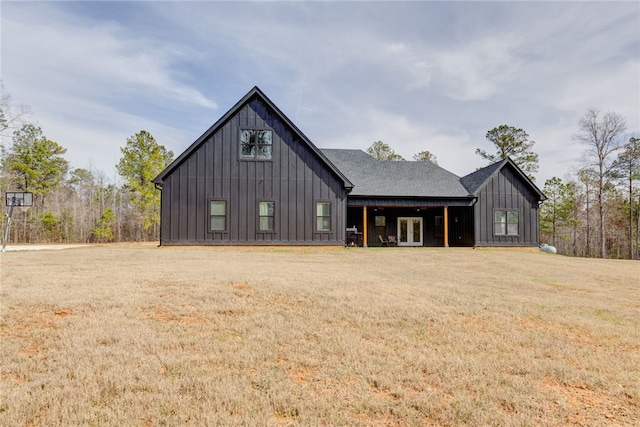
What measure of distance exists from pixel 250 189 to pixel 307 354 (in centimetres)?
1371

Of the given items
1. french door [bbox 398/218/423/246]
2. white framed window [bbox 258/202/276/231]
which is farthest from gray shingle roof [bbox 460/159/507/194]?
white framed window [bbox 258/202/276/231]

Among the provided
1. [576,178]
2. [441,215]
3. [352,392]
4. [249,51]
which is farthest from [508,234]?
[576,178]

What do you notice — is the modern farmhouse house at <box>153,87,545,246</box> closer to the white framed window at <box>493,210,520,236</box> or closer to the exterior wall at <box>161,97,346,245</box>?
the exterior wall at <box>161,97,346,245</box>

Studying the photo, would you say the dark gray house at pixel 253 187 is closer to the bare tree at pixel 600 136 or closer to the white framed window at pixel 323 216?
the white framed window at pixel 323 216

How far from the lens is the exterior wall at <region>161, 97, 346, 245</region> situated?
54.3 ft

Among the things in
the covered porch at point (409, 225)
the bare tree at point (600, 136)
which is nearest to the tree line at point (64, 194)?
the covered porch at point (409, 225)

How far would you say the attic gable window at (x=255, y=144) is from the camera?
17.1 metres

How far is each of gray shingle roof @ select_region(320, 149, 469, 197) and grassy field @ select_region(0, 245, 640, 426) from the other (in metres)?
12.7

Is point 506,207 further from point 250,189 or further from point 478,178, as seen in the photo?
point 250,189

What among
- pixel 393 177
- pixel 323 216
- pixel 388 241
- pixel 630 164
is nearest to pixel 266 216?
pixel 323 216

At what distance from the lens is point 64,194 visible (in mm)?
33531

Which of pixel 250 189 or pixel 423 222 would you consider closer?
pixel 250 189

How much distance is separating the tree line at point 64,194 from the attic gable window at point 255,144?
1648 centimetres

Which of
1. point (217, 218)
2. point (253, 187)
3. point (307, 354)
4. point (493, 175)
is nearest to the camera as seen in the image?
point (307, 354)
